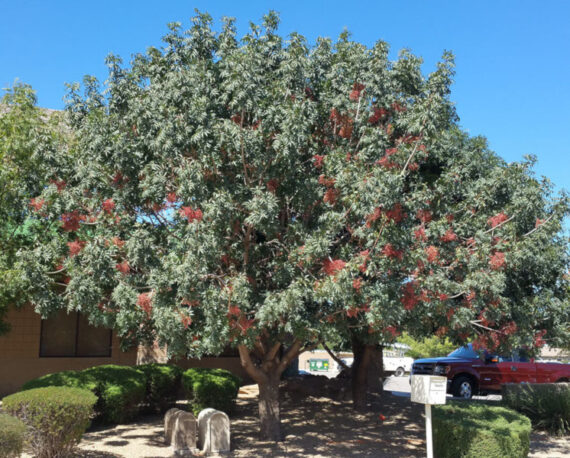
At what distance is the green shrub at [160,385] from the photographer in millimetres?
12648

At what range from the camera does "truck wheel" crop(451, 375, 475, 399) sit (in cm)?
1744

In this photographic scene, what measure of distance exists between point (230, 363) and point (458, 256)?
410 inches

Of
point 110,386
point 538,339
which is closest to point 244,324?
point 110,386

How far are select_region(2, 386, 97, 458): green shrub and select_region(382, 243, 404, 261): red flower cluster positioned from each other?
4.57m

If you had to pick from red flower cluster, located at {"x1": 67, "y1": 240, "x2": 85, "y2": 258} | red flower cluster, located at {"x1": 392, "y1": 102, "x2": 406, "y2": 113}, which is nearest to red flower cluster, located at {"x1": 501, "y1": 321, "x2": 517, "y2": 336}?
red flower cluster, located at {"x1": 392, "y1": 102, "x2": 406, "y2": 113}

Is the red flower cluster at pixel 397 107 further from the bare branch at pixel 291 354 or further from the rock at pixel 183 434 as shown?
the rock at pixel 183 434

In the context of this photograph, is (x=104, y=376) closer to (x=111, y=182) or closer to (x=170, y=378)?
(x=170, y=378)

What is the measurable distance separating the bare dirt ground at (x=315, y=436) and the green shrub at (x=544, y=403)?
36 cm

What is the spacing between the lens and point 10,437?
6445 mm

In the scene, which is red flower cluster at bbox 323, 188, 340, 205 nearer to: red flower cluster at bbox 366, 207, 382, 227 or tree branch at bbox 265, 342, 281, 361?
red flower cluster at bbox 366, 207, 382, 227

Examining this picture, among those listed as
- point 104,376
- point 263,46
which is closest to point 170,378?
point 104,376

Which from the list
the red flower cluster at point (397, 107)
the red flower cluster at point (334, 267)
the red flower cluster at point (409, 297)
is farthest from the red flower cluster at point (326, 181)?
the red flower cluster at point (397, 107)

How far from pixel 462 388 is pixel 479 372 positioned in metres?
0.74

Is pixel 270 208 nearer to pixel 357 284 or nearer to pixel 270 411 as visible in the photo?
pixel 357 284
